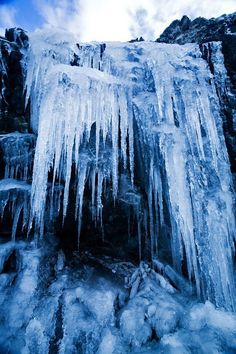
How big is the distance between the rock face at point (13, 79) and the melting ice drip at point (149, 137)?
0.47 metres

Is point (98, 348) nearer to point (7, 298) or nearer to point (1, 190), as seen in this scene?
point (7, 298)

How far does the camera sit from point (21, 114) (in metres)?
8.98

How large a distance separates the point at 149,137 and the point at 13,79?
14.9ft

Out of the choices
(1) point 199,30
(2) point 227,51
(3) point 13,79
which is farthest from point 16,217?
(1) point 199,30

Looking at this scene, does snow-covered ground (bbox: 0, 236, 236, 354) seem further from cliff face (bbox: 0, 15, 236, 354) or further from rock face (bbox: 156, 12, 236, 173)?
rock face (bbox: 156, 12, 236, 173)

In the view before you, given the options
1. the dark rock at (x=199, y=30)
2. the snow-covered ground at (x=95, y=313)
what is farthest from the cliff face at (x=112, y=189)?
the dark rock at (x=199, y=30)

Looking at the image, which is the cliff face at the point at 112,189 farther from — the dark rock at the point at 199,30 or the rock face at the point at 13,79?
the dark rock at the point at 199,30

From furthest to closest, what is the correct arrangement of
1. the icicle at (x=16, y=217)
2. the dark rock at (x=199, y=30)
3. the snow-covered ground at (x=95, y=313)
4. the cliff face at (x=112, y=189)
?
the dark rock at (x=199, y=30) < the icicle at (x=16, y=217) < the cliff face at (x=112, y=189) < the snow-covered ground at (x=95, y=313)

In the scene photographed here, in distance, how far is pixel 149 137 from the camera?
8172 mm

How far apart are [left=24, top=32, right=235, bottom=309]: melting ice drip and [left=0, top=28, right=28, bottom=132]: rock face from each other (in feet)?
1.56

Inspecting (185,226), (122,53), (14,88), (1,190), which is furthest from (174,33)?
(1,190)

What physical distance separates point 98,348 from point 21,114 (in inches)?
267

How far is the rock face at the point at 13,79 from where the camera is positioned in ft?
28.5

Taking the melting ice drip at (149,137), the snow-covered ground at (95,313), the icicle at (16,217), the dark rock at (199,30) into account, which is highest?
the dark rock at (199,30)
